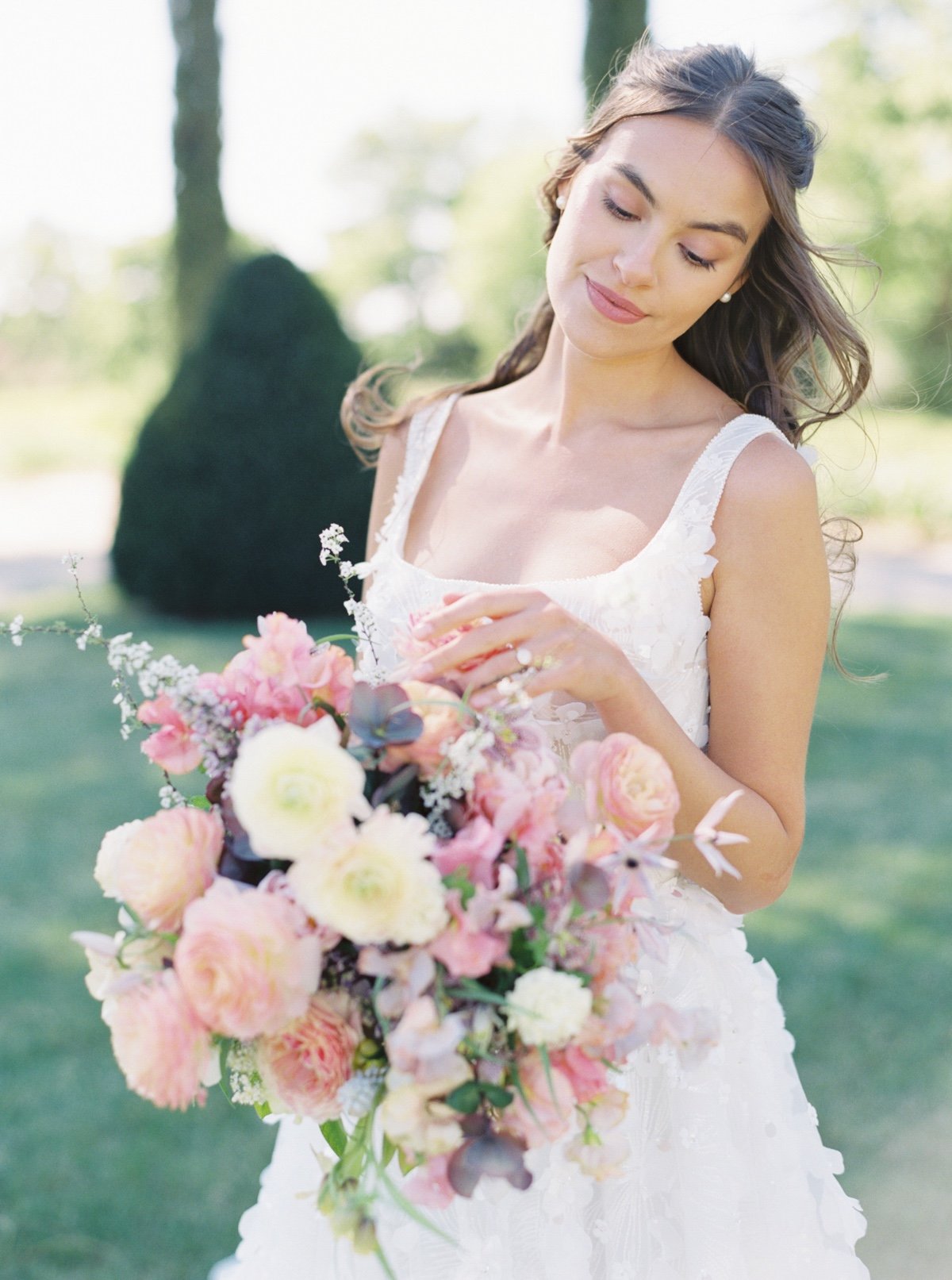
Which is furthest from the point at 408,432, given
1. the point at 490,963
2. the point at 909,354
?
the point at 909,354

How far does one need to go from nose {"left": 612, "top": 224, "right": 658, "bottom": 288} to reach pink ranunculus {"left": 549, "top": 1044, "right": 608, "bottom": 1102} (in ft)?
3.78

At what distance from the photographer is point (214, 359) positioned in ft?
31.4

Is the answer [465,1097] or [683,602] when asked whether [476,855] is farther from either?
[683,602]

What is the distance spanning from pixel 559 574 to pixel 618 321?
15.7 inches

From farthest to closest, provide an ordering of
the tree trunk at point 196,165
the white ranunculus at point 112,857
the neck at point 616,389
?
1. the tree trunk at point 196,165
2. the neck at point 616,389
3. the white ranunculus at point 112,857

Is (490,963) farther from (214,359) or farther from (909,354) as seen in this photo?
(909,354)

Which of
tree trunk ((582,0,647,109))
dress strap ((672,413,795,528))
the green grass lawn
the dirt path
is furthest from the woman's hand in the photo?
tree trunk ((582,0,647,109))

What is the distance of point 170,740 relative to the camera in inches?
54.0

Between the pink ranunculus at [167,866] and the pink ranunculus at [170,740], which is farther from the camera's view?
the pink ranunculus at [170,740]

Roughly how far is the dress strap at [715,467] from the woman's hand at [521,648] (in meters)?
0.34

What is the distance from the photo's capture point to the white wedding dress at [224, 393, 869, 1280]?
6.01 ft

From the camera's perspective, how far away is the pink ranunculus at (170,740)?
4.46 feet

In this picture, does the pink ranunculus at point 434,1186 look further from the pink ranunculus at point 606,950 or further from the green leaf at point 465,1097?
the pink ranunculus at point 606,950

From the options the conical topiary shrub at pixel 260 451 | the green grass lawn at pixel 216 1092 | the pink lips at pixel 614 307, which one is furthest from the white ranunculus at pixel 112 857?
the conical topiary shrub at pixel 260 451
